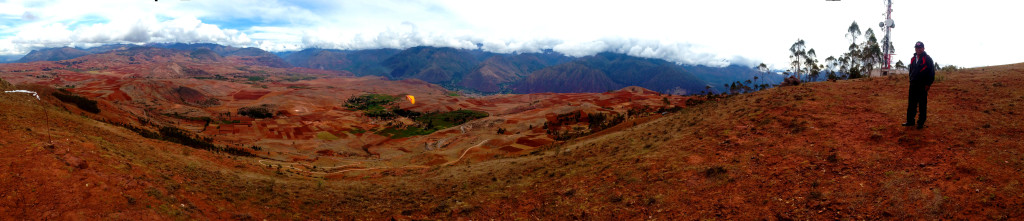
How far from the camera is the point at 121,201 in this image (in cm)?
1016

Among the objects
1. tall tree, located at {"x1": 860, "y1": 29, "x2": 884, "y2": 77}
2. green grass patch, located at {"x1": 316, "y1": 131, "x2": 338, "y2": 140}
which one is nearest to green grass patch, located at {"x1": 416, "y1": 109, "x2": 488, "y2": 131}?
green grass patch, located at {"x1": 316, "y1": 131, "x2": 338, "y2": 140}

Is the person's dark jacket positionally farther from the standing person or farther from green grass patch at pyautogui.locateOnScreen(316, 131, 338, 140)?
green grass patch at pyautogui.locateOnScreen(316, 131, 338, 140)

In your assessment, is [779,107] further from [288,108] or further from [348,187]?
[288,108]

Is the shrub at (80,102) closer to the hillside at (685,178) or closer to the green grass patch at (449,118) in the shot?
the hillside at (685,178)

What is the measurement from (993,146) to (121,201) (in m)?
24.6

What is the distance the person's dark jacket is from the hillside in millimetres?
1788

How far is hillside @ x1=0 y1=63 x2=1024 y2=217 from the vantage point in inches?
364

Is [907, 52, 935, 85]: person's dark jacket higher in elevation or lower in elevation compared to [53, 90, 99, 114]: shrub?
higher

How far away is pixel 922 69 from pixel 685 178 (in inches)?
345

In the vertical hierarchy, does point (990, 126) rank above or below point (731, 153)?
above

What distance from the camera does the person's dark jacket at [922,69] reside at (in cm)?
1271

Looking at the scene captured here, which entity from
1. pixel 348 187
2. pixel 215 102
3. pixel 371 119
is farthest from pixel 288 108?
pixel 348 187

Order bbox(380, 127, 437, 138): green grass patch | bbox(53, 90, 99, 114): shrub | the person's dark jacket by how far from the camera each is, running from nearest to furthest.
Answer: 1. the person's dark jacket
2. bbox(53, 90, 99, 114): shrub
3. bbox(380, 127, 437, 138): green grass patch

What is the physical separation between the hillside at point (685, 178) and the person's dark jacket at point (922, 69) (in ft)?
5.87
